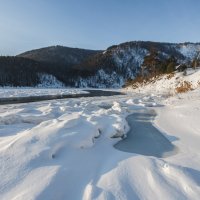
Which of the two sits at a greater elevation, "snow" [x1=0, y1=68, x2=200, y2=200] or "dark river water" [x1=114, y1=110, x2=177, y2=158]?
"snow" [x1=0, y1=68, x2=200, y2=200]

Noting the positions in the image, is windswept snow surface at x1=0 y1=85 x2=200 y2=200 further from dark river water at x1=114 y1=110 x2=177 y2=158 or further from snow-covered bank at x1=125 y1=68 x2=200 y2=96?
snow-covered bank at x1=125 y1=68 x2=200 y2=96

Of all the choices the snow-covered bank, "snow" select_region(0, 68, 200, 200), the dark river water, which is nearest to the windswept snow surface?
"snow" select_region(0, 68, 200, 200)

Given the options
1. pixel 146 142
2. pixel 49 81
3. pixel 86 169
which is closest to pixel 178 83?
pixel 146 142

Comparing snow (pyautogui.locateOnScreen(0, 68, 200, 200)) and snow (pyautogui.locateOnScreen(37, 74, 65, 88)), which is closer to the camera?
snow (pyautogui.locateOnScreen(0, 68, 200, 200))

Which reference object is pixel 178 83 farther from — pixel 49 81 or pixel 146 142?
pixel 49 81

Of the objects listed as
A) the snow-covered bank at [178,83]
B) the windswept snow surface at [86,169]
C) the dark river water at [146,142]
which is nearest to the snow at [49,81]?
the snow-covered bank at [178,83]

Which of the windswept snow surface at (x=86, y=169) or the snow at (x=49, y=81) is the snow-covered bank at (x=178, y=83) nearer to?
the windswept snow surface at (x=86, y=169)

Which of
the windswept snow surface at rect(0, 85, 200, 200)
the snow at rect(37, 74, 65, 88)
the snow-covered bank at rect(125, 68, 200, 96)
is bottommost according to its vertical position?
the snow at rect(37, 74, 65, 88)

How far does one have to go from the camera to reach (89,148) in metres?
5.34

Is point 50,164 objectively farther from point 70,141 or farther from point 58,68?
point 58,68

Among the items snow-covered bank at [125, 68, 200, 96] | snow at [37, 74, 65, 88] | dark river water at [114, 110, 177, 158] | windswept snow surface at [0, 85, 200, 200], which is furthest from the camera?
snow at [37, 74, 65, 88]

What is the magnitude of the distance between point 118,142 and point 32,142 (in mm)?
2158

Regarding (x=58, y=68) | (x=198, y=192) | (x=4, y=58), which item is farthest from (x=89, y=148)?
(x=58, y=68)

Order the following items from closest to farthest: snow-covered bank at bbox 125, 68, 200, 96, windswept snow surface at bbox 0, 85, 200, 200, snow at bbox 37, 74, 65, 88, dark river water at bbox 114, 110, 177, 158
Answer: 1. windswept snow surface at bbox 0, 85, 200, 200
2. dark river water at bbox 114, 110, 177, 158
3. snow-covered bank at bbox 125, 68, 200, 96
4. snow at bbox 37, 74, 65, 88
